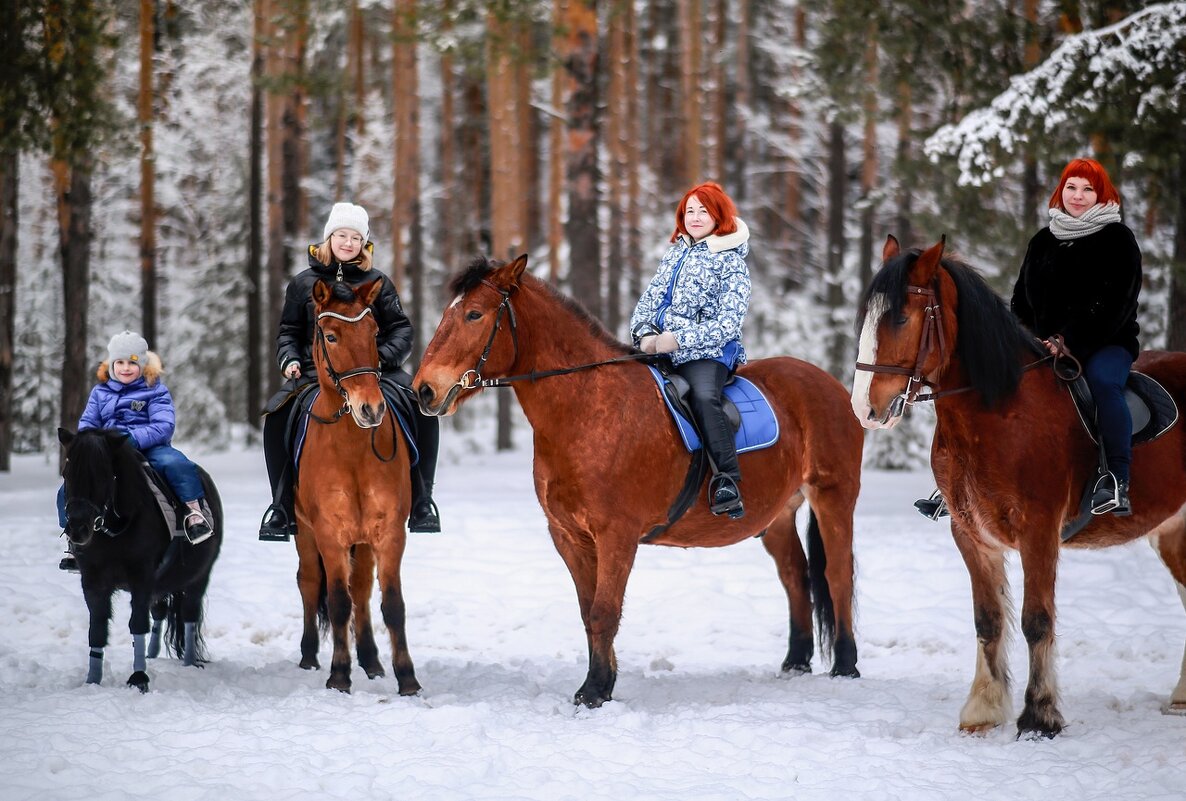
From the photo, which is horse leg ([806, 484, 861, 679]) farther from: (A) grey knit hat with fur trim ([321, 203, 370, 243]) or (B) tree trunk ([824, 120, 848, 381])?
(B) tree trunk ([824, 120, 848, 381])

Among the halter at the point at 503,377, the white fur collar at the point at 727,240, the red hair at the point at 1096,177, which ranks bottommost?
the halter at the point at 503,377

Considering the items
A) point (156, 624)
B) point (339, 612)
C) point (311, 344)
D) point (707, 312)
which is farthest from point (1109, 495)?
point (156, 624)

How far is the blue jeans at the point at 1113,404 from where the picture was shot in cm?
552

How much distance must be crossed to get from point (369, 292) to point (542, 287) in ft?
3.56

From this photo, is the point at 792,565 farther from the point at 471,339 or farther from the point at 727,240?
the point at 471,339

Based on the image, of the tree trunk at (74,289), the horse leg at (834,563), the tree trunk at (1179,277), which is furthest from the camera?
the tree trunk at (74,289)

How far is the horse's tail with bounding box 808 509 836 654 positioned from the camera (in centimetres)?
726

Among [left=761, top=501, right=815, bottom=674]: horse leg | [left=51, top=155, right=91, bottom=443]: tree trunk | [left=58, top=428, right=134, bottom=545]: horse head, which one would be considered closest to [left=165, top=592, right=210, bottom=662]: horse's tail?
[left=58, top=428, right=134, bottom=545]: horse head

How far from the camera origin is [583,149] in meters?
14.2

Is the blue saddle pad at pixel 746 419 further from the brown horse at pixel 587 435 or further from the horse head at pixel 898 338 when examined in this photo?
the horse head at pixel 898 338

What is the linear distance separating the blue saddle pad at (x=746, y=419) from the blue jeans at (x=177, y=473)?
3.08 m

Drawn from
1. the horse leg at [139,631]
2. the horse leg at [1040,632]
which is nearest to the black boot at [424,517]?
the horse leg at [139,631]

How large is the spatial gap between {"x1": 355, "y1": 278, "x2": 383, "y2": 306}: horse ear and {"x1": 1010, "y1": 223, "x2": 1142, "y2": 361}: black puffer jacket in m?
3.85

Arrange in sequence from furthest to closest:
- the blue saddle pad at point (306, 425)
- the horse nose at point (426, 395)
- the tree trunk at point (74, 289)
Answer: the tree trunk at point (74, 289) → the blue saddle pad at point (306, 425) → the horse nose at point (426, 395)
